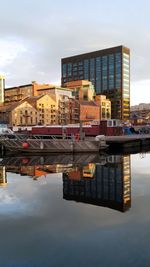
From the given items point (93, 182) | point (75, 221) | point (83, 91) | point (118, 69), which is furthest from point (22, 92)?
point (75, 221)

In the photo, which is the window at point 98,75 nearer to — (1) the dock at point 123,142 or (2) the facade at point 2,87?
(2) the facade at point 2,87

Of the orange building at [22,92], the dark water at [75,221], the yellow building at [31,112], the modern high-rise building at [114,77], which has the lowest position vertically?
the dark water at [75,221]

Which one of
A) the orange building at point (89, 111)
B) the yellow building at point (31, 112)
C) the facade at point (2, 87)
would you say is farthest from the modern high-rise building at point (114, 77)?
the yellow building at point (31, 112)

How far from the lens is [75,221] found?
13203mm

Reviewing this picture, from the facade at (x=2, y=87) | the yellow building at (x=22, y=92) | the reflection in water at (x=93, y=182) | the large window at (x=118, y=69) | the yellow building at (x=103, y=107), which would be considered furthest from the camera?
the large window at (x=118, y=69)

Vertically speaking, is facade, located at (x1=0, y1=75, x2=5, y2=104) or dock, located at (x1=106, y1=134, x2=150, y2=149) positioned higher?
facade, located at (x1=0, y1=75, x2=5, y2=104)

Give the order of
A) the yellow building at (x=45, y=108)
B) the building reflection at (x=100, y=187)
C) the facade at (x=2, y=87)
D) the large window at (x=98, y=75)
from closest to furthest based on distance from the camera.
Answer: the building reflection at (x=100, y=187), the yellow building at (x=45, y=108), the facade at (x=2, y=87), the large window at (x=98, y=75)

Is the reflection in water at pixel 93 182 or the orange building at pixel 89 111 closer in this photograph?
the reflection in water at pixel 93 182

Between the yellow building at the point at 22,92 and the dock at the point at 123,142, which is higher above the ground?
the yellow building at the point at 22,92

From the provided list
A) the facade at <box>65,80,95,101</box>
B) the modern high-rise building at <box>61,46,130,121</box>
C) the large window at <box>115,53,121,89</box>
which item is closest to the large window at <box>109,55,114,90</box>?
the modern high-rise building at <box>61,46,130,121</box>

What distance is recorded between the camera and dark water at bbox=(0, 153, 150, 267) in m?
9.70

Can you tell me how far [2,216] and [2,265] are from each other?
503 cm

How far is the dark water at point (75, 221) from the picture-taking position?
9.70 metres

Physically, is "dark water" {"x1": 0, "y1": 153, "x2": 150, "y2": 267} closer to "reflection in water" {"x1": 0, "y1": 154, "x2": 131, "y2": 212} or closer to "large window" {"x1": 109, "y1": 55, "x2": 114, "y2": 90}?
"reflection in water" {"x1": 0, "y1": 154, "x2": 131, "y2": 212}
